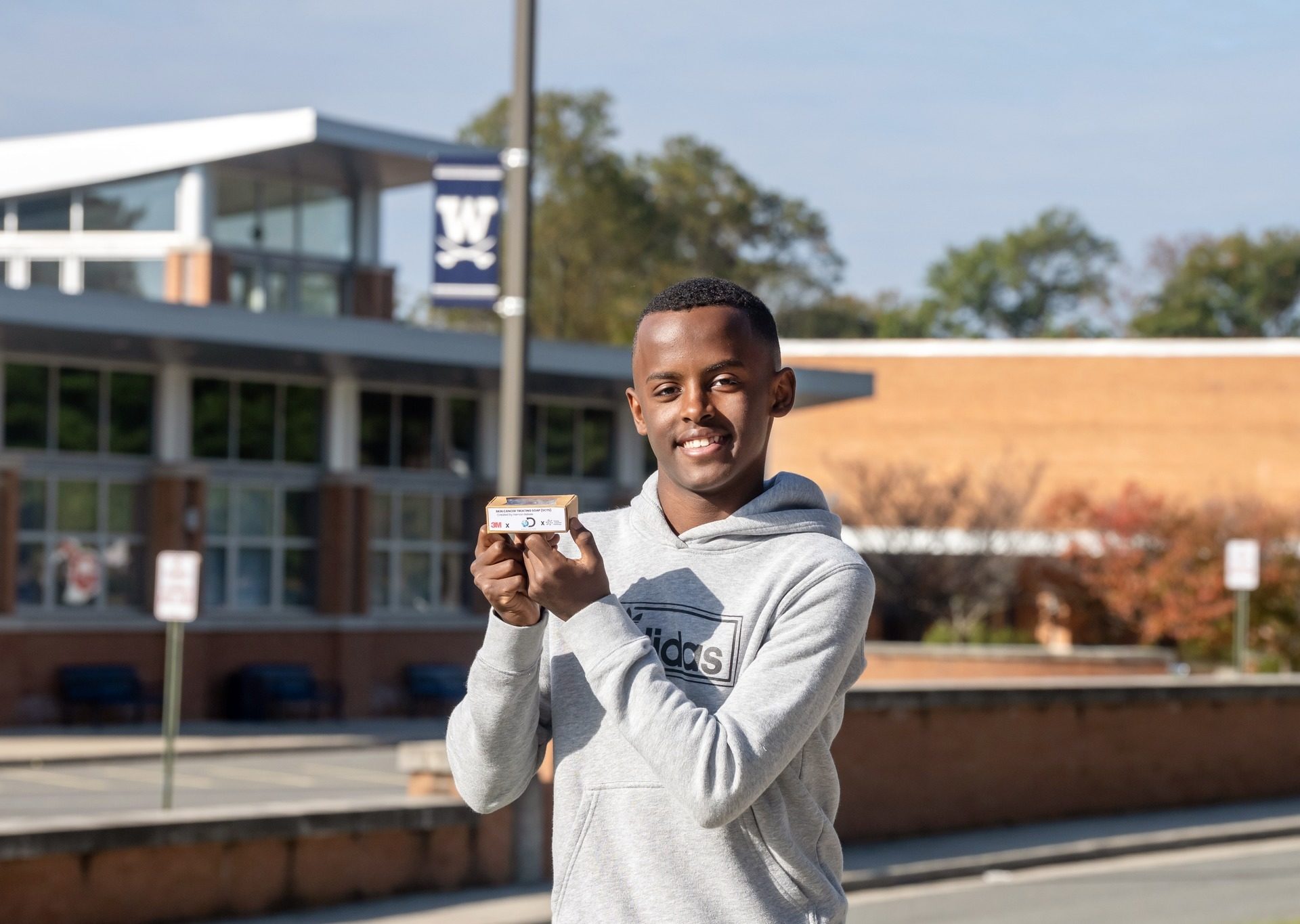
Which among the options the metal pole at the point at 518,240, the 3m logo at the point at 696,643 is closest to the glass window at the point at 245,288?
the metal pole at the point at 518,240

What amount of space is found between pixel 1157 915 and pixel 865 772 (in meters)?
3.69

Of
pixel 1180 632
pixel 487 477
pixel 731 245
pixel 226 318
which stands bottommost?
pixel 1180 632

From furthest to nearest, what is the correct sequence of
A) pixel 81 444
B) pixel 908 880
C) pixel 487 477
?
pixel 487 477 < pixel 81 444 < pixel 908 880

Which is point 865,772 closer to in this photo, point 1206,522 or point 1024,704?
point 1024,704

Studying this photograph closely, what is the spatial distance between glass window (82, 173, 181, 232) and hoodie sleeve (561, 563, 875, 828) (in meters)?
30.0

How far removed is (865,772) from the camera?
15844mm

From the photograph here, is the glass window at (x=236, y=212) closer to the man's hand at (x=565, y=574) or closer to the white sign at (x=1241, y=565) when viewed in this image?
the white sign at (x=1241, y=565)

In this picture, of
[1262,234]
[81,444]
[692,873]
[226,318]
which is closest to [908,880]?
[692,873]

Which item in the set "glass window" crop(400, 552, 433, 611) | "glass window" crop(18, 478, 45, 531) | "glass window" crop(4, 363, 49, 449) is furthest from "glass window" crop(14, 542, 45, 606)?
"glass window" crop(400, 552, 433, 611)

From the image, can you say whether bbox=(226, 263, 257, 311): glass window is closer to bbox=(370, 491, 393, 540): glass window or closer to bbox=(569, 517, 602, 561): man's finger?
bbox=(370, 491, 393, 540): glass window

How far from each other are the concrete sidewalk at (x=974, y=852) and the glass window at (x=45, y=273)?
21501 mm

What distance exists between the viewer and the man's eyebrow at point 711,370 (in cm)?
279

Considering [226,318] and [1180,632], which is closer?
[226,318]

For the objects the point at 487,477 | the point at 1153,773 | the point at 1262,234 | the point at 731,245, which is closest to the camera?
the point at 1153,773
